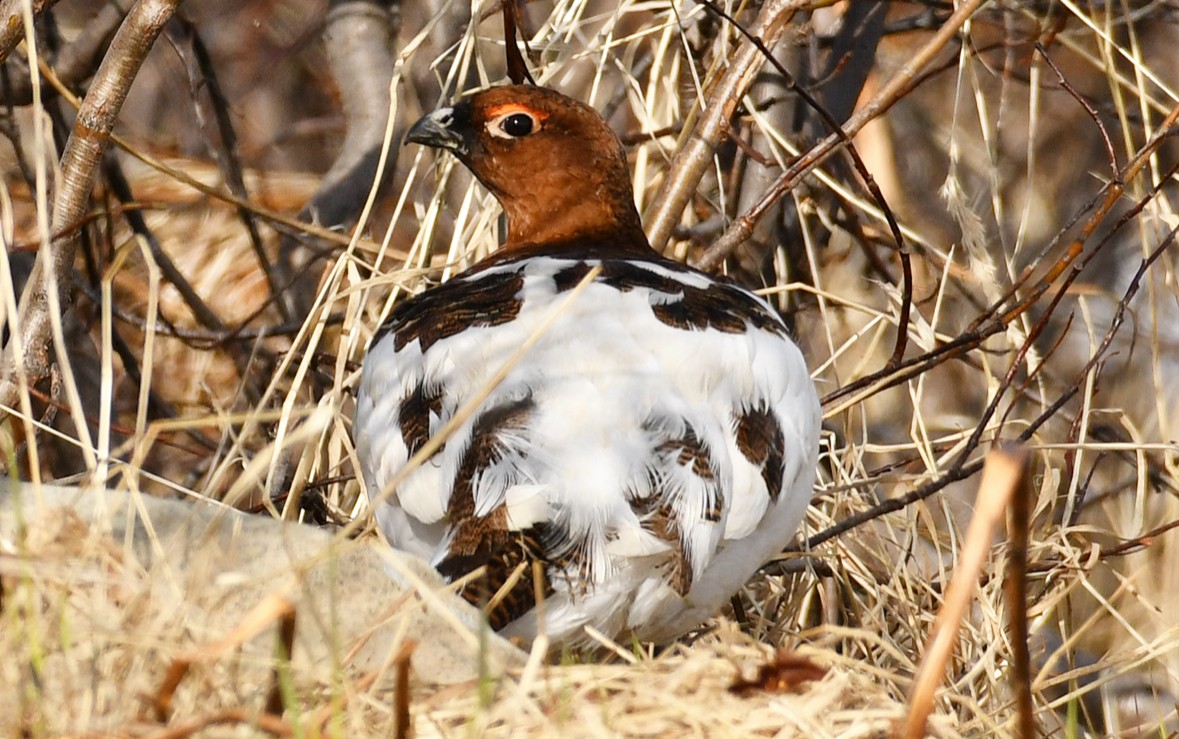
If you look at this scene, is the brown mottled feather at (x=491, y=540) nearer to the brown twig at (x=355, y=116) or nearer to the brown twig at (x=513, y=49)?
the brown twig at (x=513, y=49)

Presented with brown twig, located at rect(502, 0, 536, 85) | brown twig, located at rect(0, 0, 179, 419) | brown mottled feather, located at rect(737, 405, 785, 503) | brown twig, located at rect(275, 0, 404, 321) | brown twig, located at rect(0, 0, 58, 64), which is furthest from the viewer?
brown twig, located at rect(275, 0, 404, 321)

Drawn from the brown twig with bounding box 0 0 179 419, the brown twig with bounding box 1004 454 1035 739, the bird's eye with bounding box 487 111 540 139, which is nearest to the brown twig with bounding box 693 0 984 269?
the bird's eye with bounding box 487 111 540 139

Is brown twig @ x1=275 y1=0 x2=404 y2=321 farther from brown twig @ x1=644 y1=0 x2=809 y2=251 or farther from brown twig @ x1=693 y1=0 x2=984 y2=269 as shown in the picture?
brown twig @ x1=693 y1=0 x2=984 y2=269

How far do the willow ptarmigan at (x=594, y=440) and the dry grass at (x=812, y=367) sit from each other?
0.16 metres

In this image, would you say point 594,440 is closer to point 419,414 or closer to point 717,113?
point 419,414

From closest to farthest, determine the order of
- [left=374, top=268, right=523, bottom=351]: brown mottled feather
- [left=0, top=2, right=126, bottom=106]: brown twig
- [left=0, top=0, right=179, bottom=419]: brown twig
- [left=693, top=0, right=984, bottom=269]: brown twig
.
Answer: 1. [left=374, top=268, right=523, bottom=351]: brown mottled feather
2. [left=0, top=0, right=179, bottom=419]: brown twig
3. [left=693, top=0, right=984, bottom=269]: brown twig
4. [left=0, top=2, right=126, bottom=106]: brown twig

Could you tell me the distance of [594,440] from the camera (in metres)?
2.15

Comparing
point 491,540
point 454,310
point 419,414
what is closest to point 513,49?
point 454,310

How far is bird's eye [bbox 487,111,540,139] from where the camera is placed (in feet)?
10.2

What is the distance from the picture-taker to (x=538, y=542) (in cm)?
208

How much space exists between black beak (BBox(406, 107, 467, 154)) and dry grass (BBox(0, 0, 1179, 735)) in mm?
145

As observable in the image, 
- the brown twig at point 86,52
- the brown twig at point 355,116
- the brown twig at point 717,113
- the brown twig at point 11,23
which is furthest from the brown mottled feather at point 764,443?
the brown twig at point 86,52

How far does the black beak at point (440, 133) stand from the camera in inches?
123

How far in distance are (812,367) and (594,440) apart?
6.33 feet
